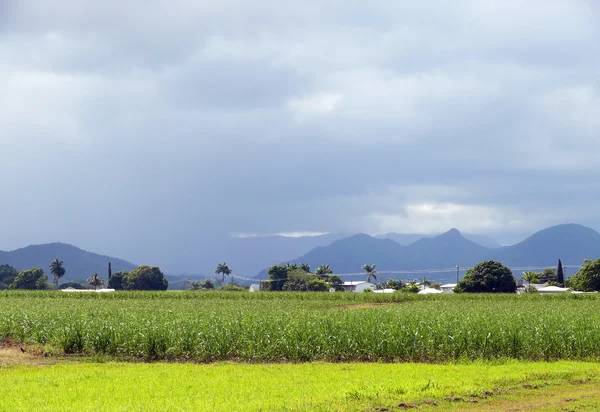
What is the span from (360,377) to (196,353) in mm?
9472

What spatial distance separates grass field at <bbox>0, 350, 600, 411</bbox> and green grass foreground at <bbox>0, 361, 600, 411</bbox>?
30mm

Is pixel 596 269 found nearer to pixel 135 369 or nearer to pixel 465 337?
pixel 465 337

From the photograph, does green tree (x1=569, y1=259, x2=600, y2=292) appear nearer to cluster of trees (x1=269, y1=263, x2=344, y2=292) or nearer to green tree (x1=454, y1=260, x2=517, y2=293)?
green tree (x1=454, y1=260, x2=517, y2=293)

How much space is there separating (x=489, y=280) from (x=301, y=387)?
12440cm

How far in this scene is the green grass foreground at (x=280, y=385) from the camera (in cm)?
1638

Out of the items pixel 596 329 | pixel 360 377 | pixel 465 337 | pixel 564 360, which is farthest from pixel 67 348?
pixel 596 329

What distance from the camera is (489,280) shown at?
13488cm

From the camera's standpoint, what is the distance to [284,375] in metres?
21.0

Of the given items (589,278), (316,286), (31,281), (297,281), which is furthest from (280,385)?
(31,281)

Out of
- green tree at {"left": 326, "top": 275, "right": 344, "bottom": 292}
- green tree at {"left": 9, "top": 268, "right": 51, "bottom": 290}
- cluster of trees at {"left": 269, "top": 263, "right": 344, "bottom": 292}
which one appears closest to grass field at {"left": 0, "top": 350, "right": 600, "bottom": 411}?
cluster of trees at {"left": 269, "top": 263, "right": 344, "bottom": 292}

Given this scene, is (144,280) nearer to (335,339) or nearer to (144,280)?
(144,280)

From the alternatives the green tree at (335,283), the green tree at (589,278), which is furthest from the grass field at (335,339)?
the green tree at (335,283)

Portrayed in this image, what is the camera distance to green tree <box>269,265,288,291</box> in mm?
181375

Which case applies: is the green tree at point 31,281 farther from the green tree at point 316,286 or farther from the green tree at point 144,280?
the green tree at point 316,286
